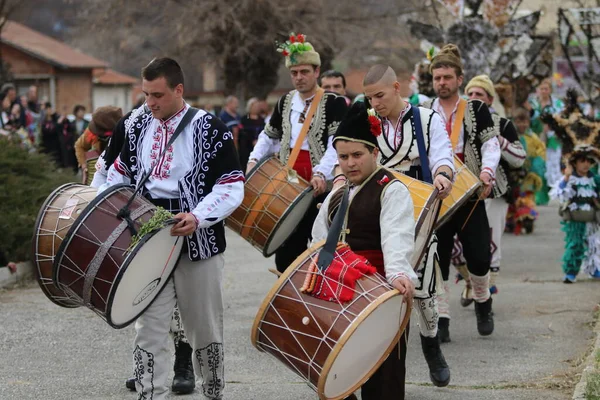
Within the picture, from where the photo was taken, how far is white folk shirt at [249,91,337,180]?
7812mm

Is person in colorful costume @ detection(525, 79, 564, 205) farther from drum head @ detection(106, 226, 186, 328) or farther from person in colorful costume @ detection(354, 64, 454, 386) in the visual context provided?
drum head @ detection(106, 226, 186, 328)

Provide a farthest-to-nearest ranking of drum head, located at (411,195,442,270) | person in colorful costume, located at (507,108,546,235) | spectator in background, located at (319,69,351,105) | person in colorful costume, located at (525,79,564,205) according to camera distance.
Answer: person in colorful costume, located at (525,79,564,205) < person in colorful costume, located at (507,108,546,235) < spectator in background, located at (319,69,351,105) < drum head, located at (411,195,442,270)

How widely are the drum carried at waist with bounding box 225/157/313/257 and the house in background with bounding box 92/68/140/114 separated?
153 ft

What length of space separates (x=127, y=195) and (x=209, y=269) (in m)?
0.62

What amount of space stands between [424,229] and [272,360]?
6.70ft

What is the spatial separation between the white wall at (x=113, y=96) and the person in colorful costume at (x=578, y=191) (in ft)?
149

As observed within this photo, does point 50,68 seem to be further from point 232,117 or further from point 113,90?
point 232,117

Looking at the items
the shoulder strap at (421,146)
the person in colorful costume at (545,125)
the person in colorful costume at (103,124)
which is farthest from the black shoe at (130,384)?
the person in colorful costume at (545,125)

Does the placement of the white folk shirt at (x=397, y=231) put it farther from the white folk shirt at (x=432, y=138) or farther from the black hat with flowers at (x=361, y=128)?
the white folk shirt at (x=432, y=138)

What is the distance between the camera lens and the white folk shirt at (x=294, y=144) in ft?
25.6

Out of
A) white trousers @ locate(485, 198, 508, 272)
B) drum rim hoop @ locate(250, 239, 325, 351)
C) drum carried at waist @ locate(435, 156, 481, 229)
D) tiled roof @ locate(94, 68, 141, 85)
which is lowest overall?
tiled roof @ locate(94, 68, 141, 85)

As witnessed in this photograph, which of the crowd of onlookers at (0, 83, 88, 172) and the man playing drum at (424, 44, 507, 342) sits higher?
the man playing drum at (424, 44, 507, 342)

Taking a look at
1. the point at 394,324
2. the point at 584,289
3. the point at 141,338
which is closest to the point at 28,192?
the point at 584,289

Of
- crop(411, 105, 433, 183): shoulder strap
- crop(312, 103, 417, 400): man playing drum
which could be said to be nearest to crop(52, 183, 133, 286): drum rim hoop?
crop(312, 103, 417, 400): man playing drum
